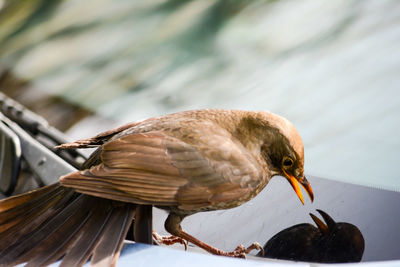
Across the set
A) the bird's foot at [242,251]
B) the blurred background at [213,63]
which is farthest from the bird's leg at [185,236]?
the blurred background at [213,63]

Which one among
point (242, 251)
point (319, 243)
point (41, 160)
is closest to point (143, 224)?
point (242, 251)

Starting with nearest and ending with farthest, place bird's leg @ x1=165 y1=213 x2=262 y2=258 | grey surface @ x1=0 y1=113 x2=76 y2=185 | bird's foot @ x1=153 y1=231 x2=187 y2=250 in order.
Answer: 1. bird's leg @ x1=165 y1=213 x2=262 y2=258
2. bird's foot @ x1=153 y1=231 x2=187 y2=250
3. grey surface @ x1=0 y1=113 x2=76 y2=185

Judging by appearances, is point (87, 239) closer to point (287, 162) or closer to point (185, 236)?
point (185, 236)

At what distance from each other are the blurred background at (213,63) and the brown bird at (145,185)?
249 mm

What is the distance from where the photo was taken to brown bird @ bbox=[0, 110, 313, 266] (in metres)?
0.69

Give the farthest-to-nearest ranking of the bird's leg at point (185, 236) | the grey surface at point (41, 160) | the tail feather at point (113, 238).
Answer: the grey surface at point (41, 160) < the bird's leg at point (185, 236) < the tail feather at point (113, 238)

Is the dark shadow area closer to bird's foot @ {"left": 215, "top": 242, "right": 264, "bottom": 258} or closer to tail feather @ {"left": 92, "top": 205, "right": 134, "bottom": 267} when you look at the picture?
bird's foot @ {"left": 215, "top": 242, "right": 264, "bottom": 258}

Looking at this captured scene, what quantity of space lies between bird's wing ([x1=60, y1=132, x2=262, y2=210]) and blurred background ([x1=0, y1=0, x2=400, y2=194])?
317 millimetres

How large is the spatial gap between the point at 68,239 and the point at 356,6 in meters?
0.90

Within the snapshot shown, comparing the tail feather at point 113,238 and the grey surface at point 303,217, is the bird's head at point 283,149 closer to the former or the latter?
the grey surface at point 303,217

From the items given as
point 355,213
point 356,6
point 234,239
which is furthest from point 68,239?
point 356,6

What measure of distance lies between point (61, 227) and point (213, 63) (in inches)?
30.5

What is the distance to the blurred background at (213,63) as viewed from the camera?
1063 millimetres

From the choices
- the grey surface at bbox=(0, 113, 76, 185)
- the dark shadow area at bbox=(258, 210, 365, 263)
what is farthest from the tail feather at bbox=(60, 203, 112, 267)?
the grey surface at bbox=(0, 113, 76, 185)
